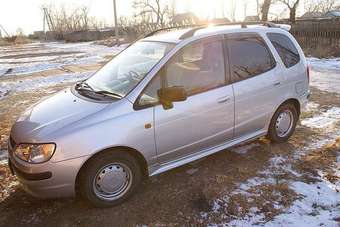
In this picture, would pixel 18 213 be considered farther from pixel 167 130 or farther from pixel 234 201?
pixel 234 201

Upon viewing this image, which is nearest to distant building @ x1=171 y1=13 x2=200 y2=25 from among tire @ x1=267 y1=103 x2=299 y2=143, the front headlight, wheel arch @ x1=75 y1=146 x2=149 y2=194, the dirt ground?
tire @ x1=267 y1=103 x2=299 y2=143

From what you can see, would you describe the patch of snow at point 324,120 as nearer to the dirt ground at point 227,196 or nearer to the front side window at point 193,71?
the dirt ground at point 227,196

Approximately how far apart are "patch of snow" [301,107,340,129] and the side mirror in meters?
3.32

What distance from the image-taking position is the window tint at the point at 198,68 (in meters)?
4.00

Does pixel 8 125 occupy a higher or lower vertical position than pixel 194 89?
lower

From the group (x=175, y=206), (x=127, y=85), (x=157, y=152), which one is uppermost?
(x=127, y=85)

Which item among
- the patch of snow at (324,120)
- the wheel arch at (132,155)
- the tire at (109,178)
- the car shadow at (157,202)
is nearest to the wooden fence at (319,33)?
the patch of snow at (324,120)

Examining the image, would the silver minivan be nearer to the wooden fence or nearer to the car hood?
the car hood

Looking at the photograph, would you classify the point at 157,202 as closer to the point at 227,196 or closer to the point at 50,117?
the point at 227,196

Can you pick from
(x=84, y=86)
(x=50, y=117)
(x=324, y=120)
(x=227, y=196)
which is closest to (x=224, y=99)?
(x=227, y=196)

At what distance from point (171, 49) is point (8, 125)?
14.0 ft

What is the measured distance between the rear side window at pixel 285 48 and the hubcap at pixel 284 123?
0.72 meters

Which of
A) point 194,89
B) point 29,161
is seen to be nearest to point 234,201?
point 194,89

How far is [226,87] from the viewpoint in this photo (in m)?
4.31
